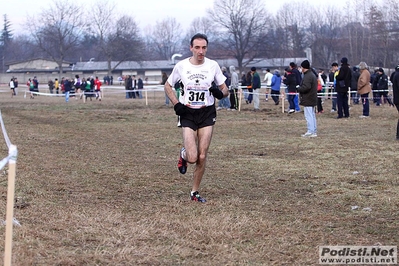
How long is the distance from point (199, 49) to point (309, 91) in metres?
8.99

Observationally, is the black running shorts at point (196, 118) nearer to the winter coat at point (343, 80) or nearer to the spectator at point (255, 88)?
the winter coat at point (343, 80)

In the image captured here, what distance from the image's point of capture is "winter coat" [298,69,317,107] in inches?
650

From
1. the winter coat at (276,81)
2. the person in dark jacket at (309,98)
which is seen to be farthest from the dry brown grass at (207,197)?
the winter coat at (276,81)

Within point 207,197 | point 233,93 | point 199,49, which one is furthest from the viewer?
point 233,93

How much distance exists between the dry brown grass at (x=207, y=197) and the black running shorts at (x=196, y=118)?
36.5 inches

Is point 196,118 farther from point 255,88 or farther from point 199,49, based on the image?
point 255,88

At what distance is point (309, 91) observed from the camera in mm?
16531

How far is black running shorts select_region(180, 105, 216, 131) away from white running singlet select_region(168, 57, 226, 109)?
0.06 metres

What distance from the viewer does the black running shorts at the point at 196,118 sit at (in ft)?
26.3

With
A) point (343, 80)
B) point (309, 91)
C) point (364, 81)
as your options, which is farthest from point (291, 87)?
point (309, 91)

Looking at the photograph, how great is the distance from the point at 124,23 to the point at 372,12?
173ft

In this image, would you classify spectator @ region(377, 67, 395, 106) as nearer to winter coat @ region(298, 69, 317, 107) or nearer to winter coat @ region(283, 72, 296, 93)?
winter coat @ region(283, 72, 296, 93)

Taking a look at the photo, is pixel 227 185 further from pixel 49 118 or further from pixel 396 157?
pixel 49 118

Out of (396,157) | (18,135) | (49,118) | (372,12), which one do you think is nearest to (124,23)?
(372,12)
